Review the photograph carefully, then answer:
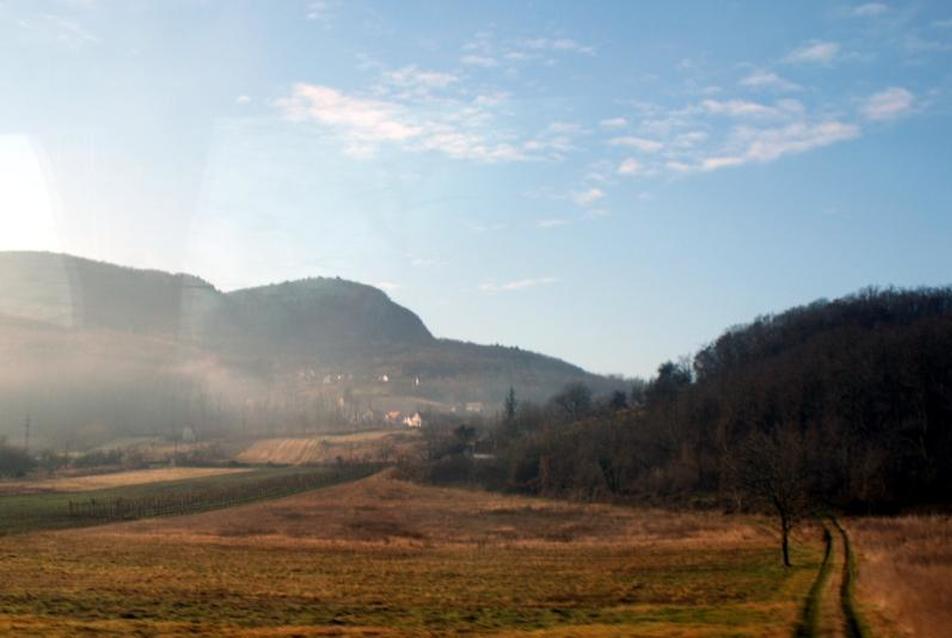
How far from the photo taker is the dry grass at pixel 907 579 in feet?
92.8

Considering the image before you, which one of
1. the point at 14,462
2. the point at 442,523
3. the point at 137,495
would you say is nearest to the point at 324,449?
the point at 14,462

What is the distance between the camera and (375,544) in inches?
2532

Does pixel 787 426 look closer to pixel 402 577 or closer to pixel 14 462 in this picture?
pixel 402 577

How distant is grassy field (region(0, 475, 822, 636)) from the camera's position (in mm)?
29141

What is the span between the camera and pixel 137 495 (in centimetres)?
10756

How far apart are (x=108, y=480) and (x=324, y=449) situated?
60.1 meters

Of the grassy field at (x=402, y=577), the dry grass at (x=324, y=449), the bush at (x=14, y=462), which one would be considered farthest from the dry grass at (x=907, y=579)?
the bush at (x=14, y=462)

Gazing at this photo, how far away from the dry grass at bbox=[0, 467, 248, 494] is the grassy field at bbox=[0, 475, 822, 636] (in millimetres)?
44149

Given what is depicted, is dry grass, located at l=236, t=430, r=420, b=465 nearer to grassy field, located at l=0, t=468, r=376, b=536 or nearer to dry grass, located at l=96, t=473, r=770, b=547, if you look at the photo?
grassy field, located at l=0, t=468, r=376, b=536

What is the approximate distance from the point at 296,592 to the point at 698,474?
8650 cm

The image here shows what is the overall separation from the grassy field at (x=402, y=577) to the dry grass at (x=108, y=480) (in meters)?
A: 44.1

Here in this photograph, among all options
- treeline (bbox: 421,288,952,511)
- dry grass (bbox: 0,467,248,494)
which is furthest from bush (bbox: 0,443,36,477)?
treeline (bbox: 421,288,952,511)

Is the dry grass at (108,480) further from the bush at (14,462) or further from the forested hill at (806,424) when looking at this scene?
the forested hill at (806,424)

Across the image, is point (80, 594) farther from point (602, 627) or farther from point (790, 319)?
point (790, 319)
